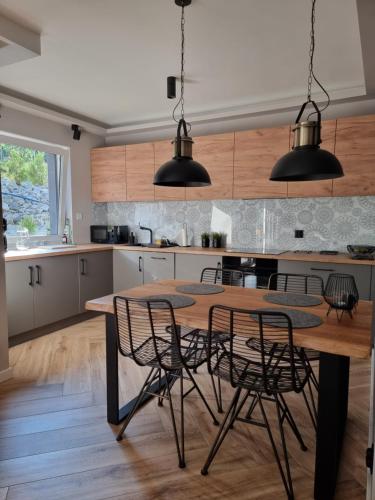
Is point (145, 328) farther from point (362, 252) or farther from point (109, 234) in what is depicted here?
point (109, 234)

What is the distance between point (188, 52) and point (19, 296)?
109 inches

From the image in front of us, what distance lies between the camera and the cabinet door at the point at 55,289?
Answer: 3.59m

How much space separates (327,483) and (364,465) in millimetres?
429

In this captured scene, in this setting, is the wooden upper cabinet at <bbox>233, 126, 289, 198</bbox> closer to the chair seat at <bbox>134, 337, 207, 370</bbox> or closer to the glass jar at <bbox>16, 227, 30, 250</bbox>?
the chair seat at <bbox>134, 337, 207, 370</bbox>

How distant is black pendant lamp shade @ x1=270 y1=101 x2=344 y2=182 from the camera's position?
5.69ft

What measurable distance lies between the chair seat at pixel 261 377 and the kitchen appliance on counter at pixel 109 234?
3341 mm

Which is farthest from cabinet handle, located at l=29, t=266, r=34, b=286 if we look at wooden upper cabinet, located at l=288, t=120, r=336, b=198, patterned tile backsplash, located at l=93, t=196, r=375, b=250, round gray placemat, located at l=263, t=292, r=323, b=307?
wooden upper cabinet, located at l=288, t=120, r=336, b=198

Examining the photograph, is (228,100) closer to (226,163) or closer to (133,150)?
(226,163)

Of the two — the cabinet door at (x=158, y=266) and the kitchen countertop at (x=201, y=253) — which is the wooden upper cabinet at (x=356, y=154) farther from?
the cabinet door at (x=158, y=266)

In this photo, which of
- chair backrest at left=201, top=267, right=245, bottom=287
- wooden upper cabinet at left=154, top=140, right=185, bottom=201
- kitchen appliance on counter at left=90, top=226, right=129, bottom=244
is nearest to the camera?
chair backrest at left=201, top=267, right=245, bottom=287

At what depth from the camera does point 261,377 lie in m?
1.68

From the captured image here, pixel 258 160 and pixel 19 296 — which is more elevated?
pixel 258 160

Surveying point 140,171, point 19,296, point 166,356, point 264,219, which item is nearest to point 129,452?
point 166,356

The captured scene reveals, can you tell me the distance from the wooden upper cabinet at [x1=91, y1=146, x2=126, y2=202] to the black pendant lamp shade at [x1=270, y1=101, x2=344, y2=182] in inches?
127
